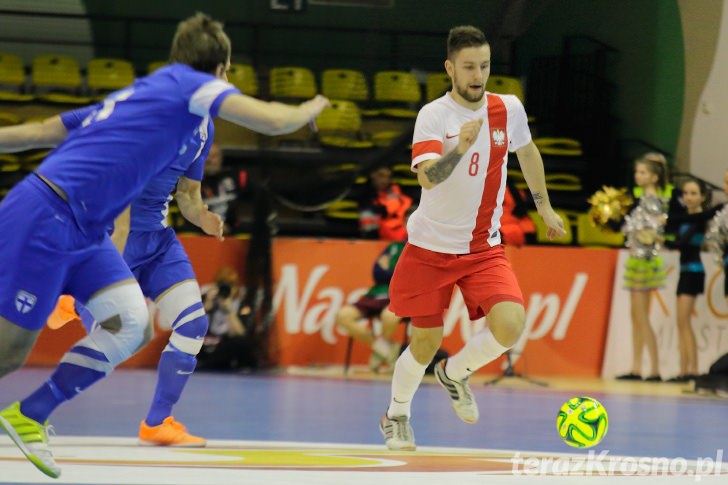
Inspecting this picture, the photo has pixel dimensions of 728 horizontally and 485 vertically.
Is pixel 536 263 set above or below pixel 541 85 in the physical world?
below

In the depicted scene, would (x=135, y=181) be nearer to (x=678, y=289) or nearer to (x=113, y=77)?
(x=678, y=289)

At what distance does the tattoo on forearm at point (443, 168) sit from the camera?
5.71 meters

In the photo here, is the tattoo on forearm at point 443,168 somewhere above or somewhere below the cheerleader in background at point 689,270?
above

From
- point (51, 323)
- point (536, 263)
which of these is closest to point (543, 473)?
point (51, 323)

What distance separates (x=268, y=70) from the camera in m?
13.7

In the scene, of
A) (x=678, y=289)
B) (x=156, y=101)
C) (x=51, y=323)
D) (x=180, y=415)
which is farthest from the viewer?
(x=678, y=289)

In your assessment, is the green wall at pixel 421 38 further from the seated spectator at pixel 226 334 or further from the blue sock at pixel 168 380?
the blue sock at pixel 168 380

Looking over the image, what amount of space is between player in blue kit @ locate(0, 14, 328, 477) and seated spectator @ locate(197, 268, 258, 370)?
19.9ft

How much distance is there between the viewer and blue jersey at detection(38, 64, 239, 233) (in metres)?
4.61

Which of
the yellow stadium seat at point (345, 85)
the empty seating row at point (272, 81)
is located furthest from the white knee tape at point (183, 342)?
the yellow stadium seat at point (345, 85)

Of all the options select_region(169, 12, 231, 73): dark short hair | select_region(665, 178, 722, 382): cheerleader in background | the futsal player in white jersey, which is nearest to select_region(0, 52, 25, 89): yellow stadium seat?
select_region(665, 178, 722, 382): cheerleader in background

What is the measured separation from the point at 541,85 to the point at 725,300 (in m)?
4.31

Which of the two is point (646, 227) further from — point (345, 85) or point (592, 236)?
point (345, 85)

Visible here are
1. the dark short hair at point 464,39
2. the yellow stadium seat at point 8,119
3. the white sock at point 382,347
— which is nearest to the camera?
the dark short hair at point 464,39
